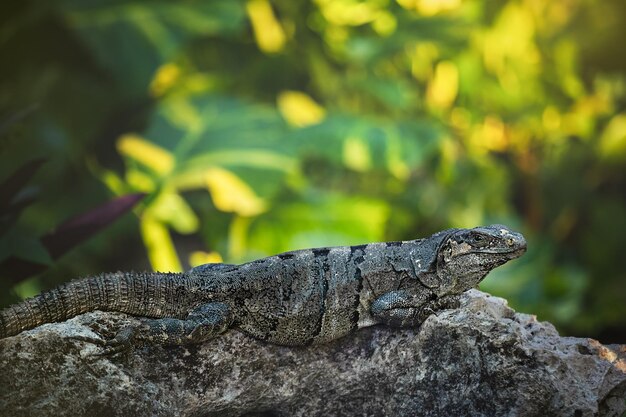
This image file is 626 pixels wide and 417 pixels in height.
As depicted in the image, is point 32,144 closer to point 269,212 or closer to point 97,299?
point 269,212

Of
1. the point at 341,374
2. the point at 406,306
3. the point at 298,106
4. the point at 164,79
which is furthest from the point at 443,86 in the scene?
the point at 341,374

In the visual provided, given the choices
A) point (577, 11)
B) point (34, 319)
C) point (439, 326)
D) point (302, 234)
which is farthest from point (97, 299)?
point (577, 11)

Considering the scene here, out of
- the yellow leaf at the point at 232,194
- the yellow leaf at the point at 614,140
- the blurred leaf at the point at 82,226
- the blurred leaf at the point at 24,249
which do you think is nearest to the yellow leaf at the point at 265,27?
the yellow leaf at the point at 232,194

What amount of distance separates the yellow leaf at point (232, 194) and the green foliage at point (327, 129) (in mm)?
18

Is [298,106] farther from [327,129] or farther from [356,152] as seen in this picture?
[356,152]

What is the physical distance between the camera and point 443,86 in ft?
27.7

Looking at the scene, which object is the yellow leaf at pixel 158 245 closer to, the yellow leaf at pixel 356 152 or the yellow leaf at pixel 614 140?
the yellow leaf at pixel 356 152

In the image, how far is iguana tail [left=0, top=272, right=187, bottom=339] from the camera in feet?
10.7

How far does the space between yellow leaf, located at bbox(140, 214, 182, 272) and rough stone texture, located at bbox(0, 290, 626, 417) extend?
2.87 m

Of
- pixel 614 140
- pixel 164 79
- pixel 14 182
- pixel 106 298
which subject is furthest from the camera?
pixel 614 140

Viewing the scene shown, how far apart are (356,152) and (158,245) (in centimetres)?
209

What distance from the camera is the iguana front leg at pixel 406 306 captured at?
3.50 m

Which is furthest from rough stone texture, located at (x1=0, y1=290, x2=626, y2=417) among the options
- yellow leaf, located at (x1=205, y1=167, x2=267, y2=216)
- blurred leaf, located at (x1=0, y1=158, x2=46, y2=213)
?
yellow leaf, located at (x1=205, y1=167, x2=267, y2=216)

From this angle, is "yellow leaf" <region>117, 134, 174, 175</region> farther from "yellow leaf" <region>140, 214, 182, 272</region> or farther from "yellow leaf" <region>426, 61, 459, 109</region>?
"yellow leaf" <region>426, 61, 459, 109</region>
